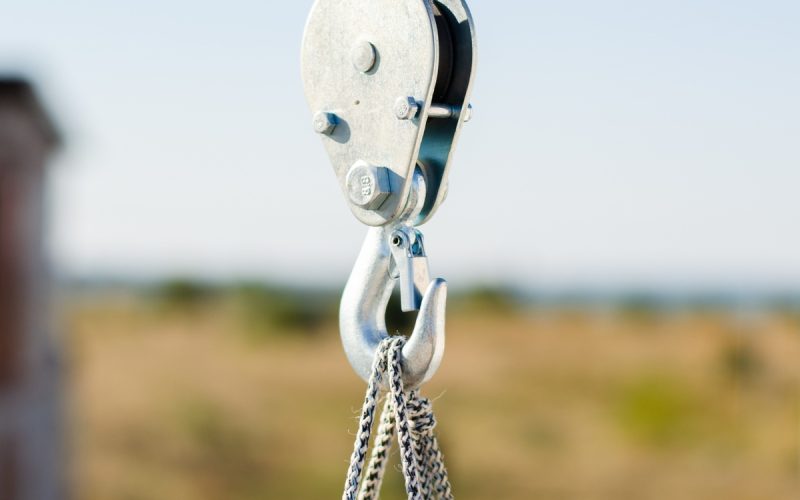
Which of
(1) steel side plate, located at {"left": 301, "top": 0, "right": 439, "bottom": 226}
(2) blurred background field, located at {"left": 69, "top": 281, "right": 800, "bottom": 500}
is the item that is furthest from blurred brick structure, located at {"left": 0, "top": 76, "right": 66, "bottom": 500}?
(1) steel side plate, located at {"left": 301, "top": 0, "right": 439, "bottom": 226}

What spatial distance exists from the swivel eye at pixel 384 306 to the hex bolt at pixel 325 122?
74 mm

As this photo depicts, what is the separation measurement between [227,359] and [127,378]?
1.07 meters

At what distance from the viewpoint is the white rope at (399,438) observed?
0.72m

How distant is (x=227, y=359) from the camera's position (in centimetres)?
1188

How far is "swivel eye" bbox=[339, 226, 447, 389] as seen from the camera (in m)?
0.69

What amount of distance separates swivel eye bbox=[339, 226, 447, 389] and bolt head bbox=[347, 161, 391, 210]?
0.03 m

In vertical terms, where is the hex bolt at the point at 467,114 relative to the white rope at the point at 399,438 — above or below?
above

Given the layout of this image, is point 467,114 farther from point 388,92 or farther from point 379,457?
point 379,457

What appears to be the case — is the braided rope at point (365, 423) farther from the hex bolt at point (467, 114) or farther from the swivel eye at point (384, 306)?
the hex bolt at point (467, 114)

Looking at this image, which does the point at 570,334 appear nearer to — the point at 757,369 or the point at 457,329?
the point at 457,329

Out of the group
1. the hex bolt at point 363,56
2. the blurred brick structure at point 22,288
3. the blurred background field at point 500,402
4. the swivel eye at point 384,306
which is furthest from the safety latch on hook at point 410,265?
the blurred background field at point 500,402

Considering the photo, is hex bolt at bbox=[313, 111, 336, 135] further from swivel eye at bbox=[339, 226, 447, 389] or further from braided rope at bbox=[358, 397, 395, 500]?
braided rope at bbox=[358, 397, 395, 500]

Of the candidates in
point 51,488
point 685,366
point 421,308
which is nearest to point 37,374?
point 51,488

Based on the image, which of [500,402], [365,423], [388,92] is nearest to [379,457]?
[365,423]
